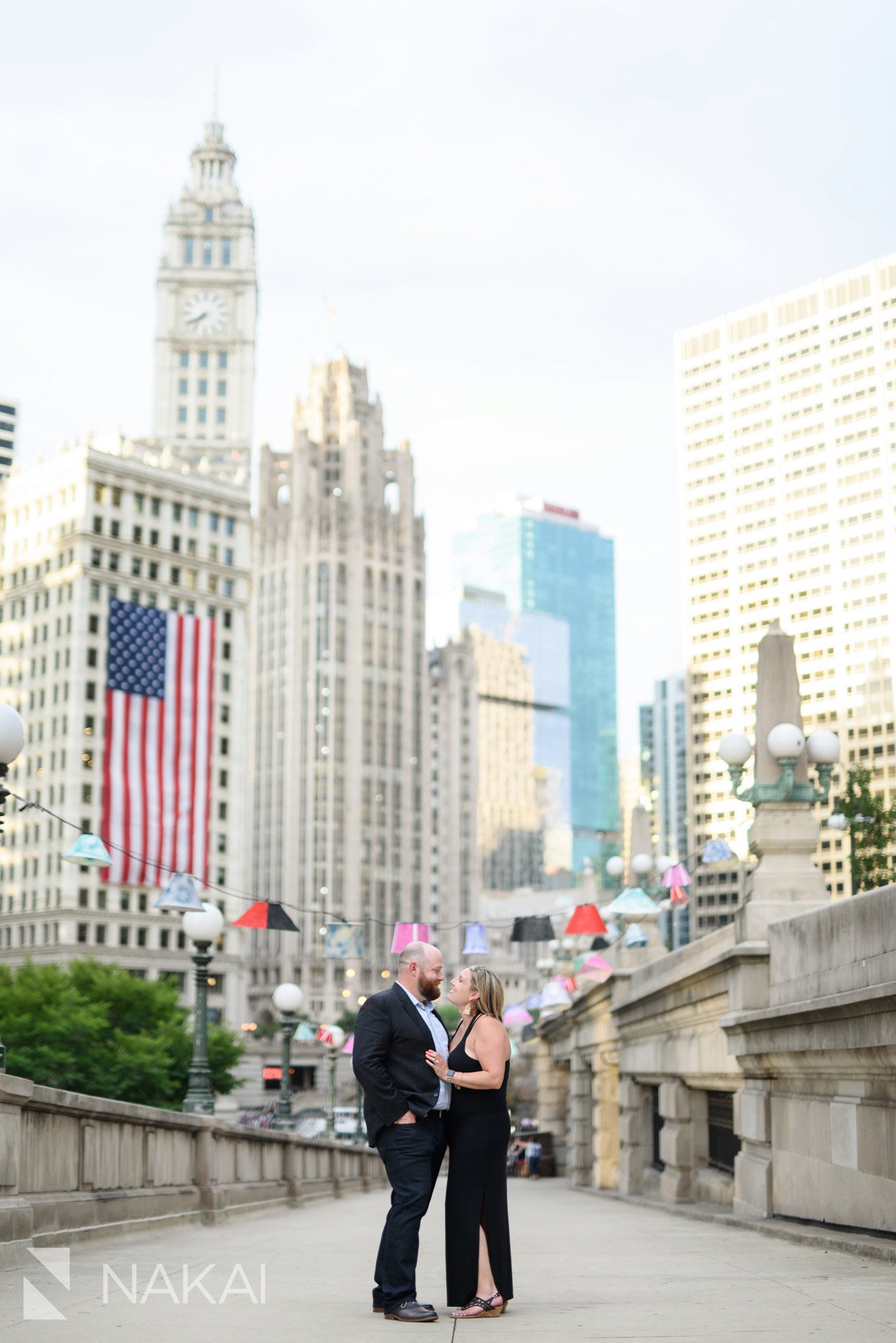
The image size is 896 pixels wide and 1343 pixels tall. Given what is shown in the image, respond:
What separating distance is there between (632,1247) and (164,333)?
142m

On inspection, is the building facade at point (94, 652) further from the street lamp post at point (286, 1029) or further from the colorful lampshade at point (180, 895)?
the colorful lampshade at point (180, 895)

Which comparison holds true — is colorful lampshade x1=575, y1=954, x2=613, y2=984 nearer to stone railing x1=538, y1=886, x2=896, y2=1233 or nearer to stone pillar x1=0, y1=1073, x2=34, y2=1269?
stone railing x1=538, y1=886, x2=896, y2=1233

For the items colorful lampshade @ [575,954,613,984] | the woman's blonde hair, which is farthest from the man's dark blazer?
colorful lampshade @ [575,954,613,984]

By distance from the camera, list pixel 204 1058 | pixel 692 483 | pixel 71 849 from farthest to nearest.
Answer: pixel 692 483 → pixel 71 849 → pixel 204 1058

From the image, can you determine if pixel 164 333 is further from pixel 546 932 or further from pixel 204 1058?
pixel 204 1058

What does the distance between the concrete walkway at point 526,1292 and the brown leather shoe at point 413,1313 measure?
0.31 feet

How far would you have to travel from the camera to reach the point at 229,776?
11719 centimetres

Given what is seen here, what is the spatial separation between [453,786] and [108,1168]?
545 ft

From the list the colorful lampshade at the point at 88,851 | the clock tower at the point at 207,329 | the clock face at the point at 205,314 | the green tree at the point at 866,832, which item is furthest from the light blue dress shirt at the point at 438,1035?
the clock face at the point at 205,314

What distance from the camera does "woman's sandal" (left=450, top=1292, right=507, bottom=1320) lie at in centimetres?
876

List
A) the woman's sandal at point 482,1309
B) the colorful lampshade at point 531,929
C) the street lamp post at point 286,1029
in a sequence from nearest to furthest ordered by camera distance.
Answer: the woman's sandal at point 482,1309, the street lamp post at point 286,1029, the colorful lampshade at point 531,929

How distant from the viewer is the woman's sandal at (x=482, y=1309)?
876 centimetres

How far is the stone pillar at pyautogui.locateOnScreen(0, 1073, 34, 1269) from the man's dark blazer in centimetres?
273

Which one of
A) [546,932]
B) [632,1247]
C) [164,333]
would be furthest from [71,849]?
[164,333]
